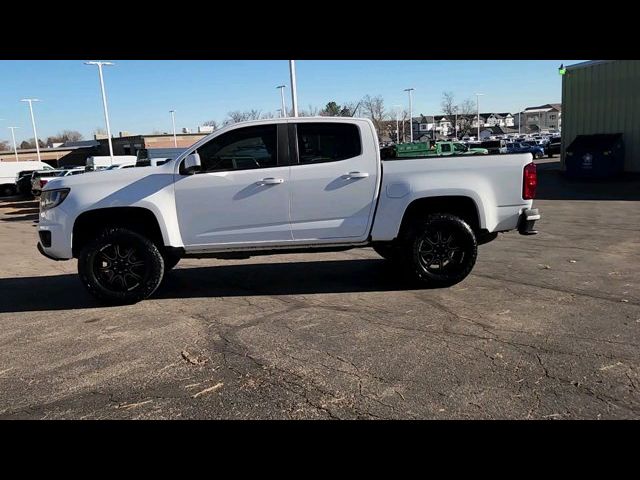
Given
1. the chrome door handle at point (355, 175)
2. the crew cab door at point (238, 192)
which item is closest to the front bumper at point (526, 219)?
the chrome door handle at point (355, 175)

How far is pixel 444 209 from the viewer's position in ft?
20.5

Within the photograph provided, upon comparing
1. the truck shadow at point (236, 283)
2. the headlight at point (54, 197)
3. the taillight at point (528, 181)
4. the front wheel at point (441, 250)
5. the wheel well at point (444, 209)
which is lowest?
the truck shadow at point (236, 283)

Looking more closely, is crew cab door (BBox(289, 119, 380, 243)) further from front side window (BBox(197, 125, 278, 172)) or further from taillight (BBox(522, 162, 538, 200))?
taillight (BBox(522, 162, 538, 200))

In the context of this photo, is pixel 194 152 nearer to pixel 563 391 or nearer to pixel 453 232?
pixel 453 232

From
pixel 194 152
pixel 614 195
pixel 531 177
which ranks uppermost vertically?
pixel 194 152

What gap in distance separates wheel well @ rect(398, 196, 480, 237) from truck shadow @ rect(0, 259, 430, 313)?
0.83 m

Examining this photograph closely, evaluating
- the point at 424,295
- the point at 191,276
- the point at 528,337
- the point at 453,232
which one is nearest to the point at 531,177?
the point at 453,232

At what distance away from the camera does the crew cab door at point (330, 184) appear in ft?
19.7

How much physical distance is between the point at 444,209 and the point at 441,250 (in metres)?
0.49

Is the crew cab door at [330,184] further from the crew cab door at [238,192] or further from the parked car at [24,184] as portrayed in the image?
the parked car at [24,184]

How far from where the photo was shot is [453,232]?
241 inches

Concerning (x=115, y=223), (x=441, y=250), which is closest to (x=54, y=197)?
(x=115, y=223)

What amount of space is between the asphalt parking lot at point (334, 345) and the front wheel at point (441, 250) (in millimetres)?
213
